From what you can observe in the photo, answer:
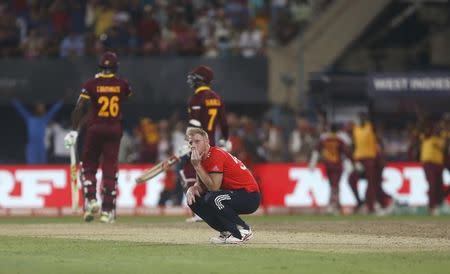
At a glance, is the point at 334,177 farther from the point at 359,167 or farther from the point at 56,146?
the point at 56,146

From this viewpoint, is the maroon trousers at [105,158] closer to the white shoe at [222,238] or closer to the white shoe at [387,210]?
the white shoe at [222,238]

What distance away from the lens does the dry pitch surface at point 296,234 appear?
57.2 ft

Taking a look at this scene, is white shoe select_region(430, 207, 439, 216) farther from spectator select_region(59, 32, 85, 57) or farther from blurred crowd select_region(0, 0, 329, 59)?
spectator select_region(59, 32, 85, 57)

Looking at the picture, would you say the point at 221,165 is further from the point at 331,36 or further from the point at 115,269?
the point at 331,36

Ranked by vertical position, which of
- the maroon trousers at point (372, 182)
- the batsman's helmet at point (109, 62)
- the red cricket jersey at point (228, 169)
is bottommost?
the maroon trousers at point (372, 182)

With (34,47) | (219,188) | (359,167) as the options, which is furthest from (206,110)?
(34,47)

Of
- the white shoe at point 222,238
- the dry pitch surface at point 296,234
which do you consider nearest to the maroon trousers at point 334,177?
the dry pitch surface at point 296,234

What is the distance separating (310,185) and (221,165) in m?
14.5

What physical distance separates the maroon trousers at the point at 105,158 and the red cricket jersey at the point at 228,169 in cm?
530

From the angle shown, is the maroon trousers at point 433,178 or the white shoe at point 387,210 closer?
the maroon trousers at point 433,178

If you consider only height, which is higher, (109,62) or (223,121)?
(109,62)

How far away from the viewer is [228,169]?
55.6 feet

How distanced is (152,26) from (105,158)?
1408 cm

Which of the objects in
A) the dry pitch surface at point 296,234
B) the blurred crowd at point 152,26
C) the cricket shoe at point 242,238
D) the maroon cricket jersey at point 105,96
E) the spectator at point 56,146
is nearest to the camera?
the cricket shoe at point 242,238
